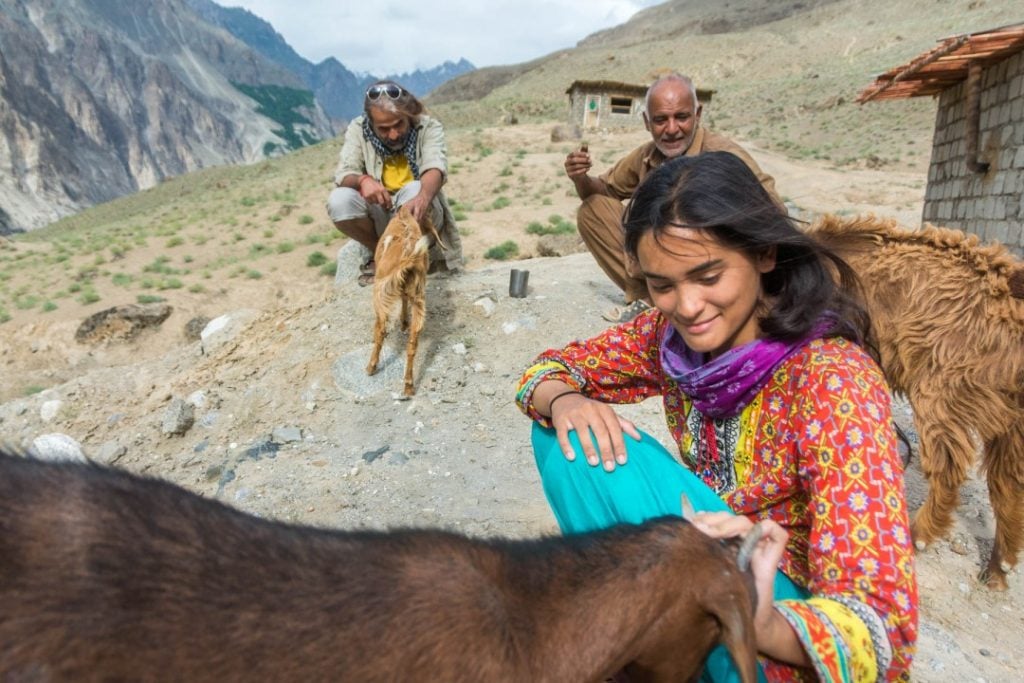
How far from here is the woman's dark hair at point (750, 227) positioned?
151 cm

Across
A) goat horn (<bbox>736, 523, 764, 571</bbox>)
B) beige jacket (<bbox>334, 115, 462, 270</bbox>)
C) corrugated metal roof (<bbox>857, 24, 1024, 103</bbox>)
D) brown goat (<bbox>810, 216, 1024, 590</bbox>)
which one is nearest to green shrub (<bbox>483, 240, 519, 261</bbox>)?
beige jacket (<bbox>334, 115, 462, 270</bbox>)

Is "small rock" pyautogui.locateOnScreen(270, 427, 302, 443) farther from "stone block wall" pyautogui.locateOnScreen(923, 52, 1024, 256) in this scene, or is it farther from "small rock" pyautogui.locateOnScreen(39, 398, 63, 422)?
"stone block wall" pyautogui.locateOnScreen(923, 52, 1024, 256)

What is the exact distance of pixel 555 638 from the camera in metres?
0.92

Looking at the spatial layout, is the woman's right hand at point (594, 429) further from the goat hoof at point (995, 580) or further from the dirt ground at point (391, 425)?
the goat hoof at point (995, 580)

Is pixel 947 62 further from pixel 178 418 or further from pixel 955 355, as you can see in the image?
pixel 178 418

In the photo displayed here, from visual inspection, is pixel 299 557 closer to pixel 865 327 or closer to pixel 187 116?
pixel 865 327

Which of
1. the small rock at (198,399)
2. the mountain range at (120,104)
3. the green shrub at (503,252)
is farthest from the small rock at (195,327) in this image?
the mountain range at (120,104)

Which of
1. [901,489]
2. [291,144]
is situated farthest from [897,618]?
[291,144]

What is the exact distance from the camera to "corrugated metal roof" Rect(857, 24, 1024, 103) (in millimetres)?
6000

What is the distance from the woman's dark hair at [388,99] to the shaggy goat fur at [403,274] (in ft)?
2.85

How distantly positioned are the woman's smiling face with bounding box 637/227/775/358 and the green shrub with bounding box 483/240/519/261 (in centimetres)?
884

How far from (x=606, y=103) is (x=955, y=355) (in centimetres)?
2600

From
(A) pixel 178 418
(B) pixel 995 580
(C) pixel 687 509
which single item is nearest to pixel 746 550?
(C) pixel 687 509

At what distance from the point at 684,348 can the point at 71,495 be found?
4.71ft
